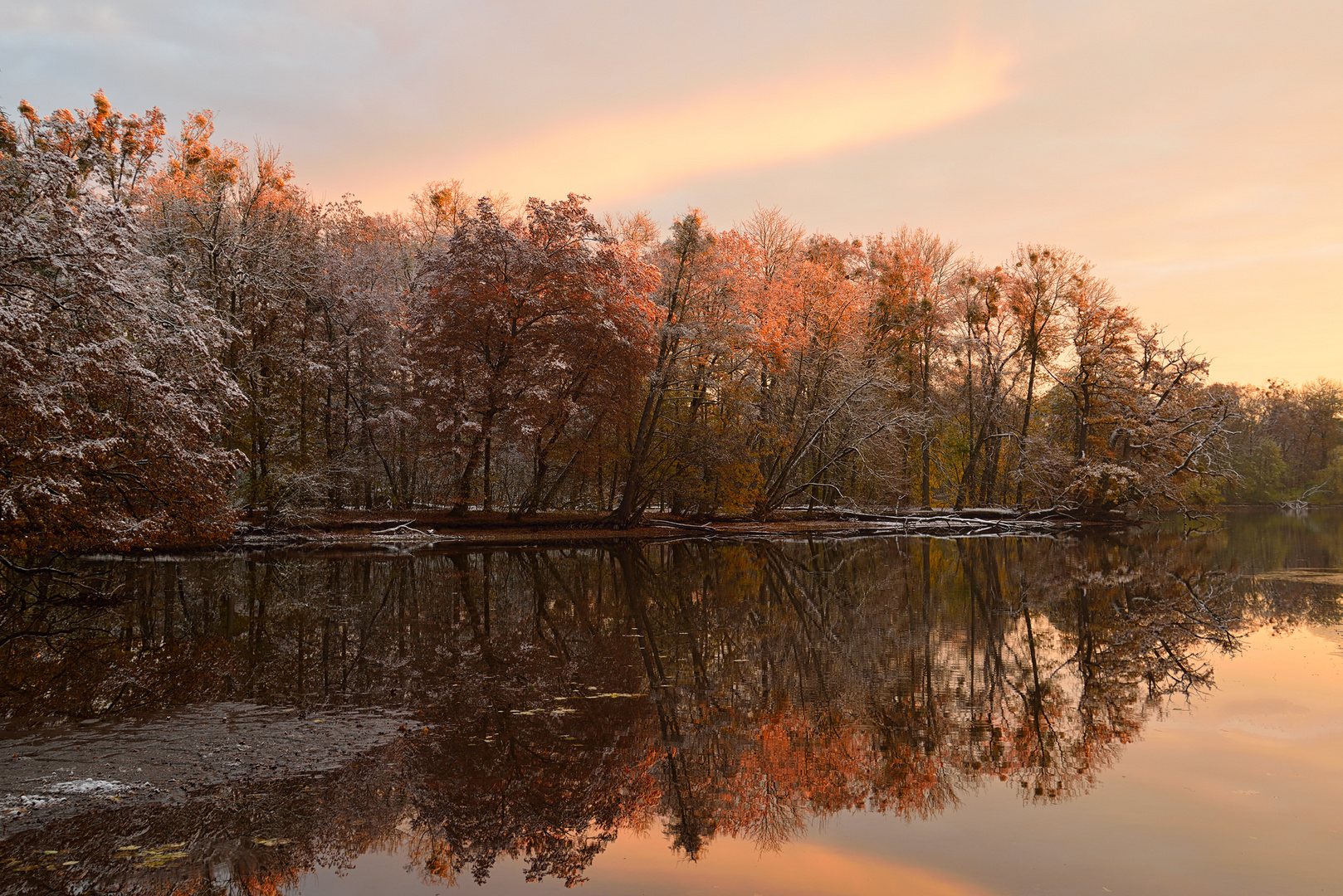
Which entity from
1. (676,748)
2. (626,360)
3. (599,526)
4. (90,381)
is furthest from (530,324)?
(676,748)

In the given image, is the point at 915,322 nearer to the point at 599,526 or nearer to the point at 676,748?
the point at 599,526

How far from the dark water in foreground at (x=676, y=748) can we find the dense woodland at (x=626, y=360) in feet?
28.8

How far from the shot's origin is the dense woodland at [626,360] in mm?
28453

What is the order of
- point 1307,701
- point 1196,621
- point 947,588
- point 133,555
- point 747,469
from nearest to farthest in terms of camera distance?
point 1307,701, point 1196,621, point 947,588, point 133,555, point 747,469

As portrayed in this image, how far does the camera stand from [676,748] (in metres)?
6.56

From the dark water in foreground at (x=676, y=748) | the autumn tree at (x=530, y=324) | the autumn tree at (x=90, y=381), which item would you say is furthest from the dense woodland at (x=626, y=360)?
the dark water in foreground at (x=676, y=748)

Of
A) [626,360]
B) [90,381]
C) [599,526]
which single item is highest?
[626,360]

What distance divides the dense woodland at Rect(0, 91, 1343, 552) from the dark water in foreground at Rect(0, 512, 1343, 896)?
878cm

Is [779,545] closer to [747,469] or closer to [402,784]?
[747,469]

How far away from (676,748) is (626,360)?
919 inches

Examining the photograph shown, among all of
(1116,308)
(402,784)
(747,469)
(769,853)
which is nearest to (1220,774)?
(769,853)

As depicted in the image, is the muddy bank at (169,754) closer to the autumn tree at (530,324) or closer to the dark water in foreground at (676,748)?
the dark water in foreground at (676,748)

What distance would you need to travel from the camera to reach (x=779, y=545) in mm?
29703

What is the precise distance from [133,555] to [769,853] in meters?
25.9
